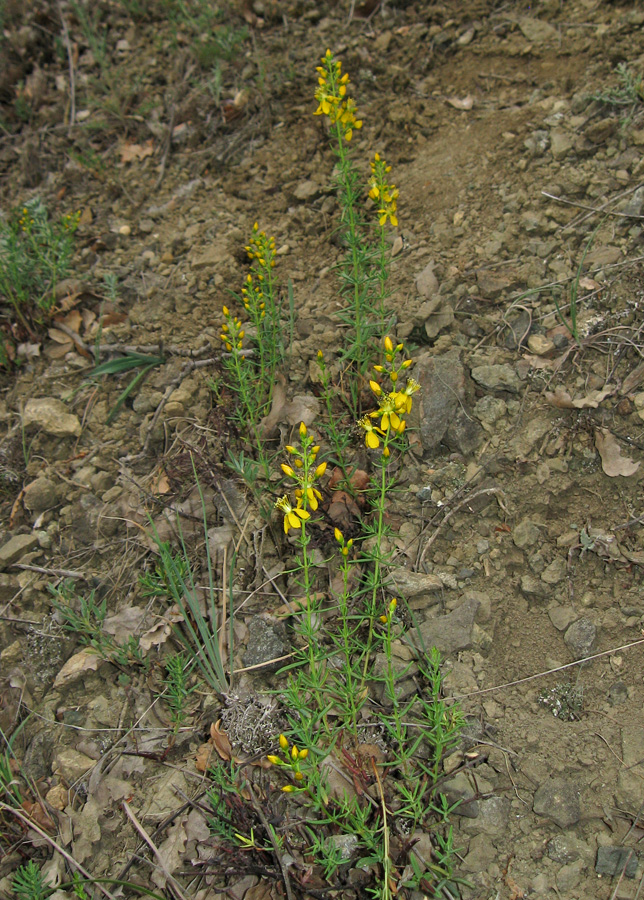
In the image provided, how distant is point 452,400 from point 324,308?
95 cm

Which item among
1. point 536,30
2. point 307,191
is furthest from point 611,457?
point 536,30

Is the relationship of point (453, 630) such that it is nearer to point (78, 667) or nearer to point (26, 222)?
point (78, 667)

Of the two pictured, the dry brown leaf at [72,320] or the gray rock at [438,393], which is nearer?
the gray rock at [438,393]

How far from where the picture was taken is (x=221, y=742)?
2.40 metres

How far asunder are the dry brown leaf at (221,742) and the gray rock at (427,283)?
7.63ft

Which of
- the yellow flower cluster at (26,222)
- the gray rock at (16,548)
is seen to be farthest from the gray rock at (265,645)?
the yellow flower cluster at (26,222)

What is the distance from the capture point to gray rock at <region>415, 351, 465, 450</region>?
2.90 meters

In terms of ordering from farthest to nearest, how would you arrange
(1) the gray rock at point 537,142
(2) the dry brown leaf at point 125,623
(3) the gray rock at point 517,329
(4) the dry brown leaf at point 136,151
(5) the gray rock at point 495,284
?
1. (4) the dry brown leaf at point 136,151
2. (1) the gray rock at point 537,142
3. (5) the gray rock at point 495,284
4. (3) the gray rock at point 517,329
5. (2) the dry brown leaf at point 125,623

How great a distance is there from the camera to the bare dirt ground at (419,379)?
2312mm

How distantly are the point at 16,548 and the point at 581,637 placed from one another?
104 inches

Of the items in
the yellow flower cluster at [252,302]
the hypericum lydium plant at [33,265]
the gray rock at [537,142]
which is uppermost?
the hypericum lydium plant at [33,265]

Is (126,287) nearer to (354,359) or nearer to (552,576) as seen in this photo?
(354,359)

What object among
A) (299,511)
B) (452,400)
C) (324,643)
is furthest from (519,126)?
(324,643)

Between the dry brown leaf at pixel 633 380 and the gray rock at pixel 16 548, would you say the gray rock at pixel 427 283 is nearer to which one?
the dry brown leaf at pixel 633 380
